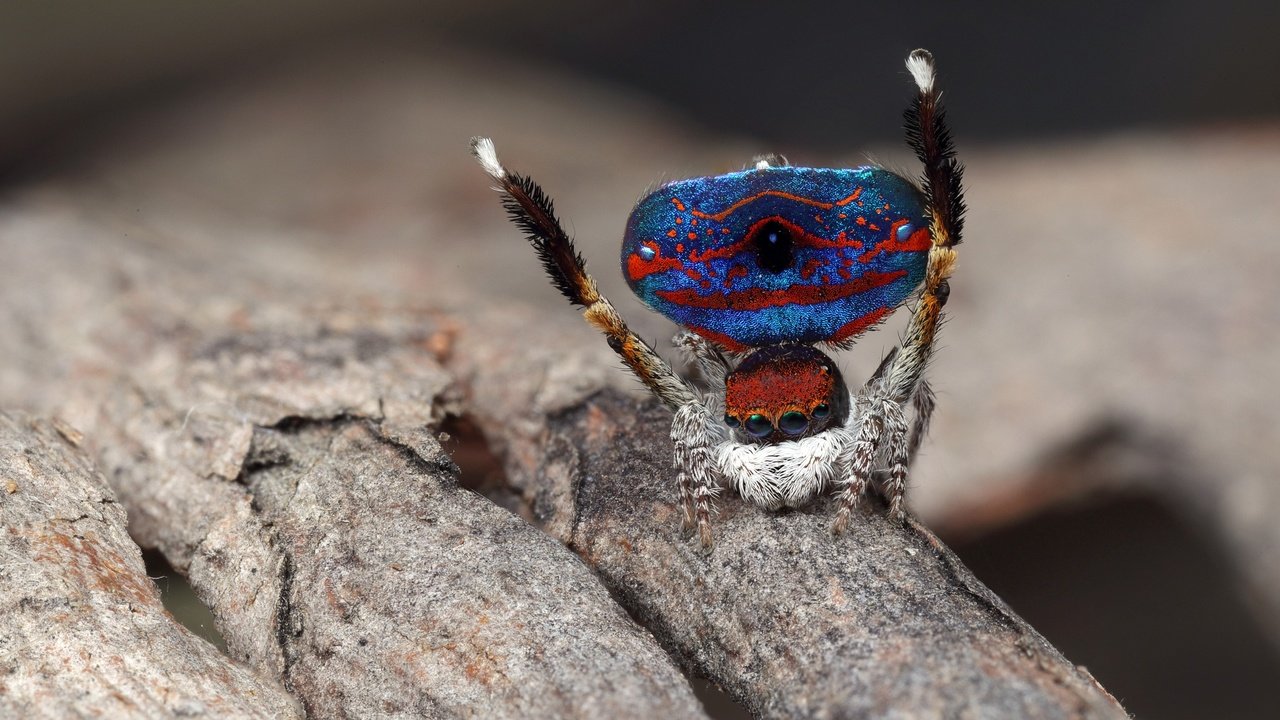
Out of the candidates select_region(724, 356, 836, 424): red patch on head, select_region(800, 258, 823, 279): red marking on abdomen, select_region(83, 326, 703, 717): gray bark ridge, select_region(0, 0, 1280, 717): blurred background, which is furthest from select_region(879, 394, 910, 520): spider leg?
select_region(0, 0, 1280, 717): blurred background

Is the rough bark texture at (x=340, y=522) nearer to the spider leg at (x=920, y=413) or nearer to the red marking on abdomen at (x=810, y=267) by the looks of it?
the red marking on abdomen at (x=810, y=267)

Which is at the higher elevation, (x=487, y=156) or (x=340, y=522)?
(x=487, y=156)

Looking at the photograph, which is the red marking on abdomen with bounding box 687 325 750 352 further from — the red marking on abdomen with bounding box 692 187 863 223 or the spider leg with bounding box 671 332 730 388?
the red marking on abdomen with bounding box 692 187 863 223

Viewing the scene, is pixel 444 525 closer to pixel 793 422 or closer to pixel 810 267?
pixel 793 422

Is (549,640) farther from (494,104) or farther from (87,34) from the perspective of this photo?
(494,104)

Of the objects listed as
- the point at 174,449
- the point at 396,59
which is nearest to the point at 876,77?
the point at 396,59

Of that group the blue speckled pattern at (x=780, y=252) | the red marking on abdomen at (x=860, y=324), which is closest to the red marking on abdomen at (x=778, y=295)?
the blue speckled pattern at (x=780, y=252)

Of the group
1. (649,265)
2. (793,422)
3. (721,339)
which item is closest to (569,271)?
(649,265)
